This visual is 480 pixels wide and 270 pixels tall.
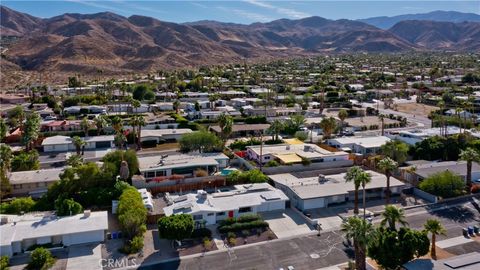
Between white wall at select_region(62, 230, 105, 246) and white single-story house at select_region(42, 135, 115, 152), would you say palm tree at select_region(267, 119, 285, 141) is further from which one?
white wall at select_region(62, 230, 105, 246)

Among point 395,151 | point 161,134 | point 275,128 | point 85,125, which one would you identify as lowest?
point 395,151

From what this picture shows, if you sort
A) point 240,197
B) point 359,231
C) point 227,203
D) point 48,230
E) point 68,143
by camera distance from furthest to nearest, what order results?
point 68,143
point 240,197
point 227,203
point 48,230
point 359,231

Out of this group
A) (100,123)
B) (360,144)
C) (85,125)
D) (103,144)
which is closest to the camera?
(360,144)

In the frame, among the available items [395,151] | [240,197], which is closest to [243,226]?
[240,197]

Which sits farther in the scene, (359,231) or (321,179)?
(321,179)

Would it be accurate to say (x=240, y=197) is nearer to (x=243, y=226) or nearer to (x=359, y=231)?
(x=243, y=226)

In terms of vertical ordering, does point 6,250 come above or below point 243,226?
above
